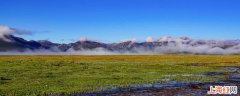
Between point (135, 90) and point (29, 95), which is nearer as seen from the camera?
point (29, 95)

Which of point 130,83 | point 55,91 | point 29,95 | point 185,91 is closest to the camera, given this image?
point 29,95

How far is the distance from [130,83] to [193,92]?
874 centimetres

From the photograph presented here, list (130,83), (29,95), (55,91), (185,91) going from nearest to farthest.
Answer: (29,95) < (55,91) < (185,91) < (130,83)

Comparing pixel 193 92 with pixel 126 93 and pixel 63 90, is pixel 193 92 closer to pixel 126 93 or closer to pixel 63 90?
pixel 126 93

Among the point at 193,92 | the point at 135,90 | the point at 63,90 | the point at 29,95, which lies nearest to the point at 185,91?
the point at 193,92

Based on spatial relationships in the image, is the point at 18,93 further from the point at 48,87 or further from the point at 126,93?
the point at 126,93

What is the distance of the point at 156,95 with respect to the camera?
32.9 m

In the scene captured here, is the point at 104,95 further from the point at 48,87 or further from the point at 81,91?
the point at 48,87

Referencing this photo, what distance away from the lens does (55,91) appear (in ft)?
111

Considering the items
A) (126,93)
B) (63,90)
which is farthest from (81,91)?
(126,93)

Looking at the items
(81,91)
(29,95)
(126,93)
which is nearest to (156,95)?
(126,93)

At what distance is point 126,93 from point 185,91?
550cm

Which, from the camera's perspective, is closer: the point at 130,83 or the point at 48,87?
the point at 48,87

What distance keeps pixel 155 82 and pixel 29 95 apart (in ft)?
56.4
